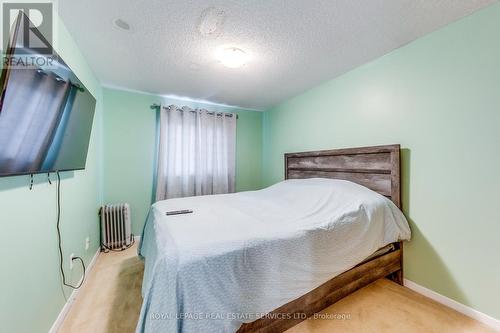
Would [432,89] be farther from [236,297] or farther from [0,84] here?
[0,84]

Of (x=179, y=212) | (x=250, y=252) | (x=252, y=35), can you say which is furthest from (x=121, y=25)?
(x=250, y=252)

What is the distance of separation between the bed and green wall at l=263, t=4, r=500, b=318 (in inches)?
6.8

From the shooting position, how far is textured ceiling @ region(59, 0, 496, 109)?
1.43 m

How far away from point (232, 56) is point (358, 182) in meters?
1.92

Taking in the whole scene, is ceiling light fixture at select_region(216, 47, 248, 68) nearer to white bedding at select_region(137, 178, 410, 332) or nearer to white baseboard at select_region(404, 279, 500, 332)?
white bedding at select_region(137, 178, 410, 332)

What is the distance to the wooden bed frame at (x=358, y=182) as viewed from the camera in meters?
Answer: 1.31

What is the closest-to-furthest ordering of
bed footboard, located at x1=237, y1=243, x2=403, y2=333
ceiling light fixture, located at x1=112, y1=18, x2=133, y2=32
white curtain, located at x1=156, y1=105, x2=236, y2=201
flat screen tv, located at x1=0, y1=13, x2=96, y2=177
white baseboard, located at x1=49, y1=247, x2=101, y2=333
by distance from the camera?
flat screen tv, located at x1=0, y1=13, x2=96, y2=177, bed footboard, located at x1=237, y1=243, x2=403, y2=333, white baseboard, located at x1=49, y1=247, x2=101, y2=333, ceiling light fixture, located at x1=112, y1=18, x2=133, y2=32, white curtain, located at x1=156, y1=105, x2=236, y2=201

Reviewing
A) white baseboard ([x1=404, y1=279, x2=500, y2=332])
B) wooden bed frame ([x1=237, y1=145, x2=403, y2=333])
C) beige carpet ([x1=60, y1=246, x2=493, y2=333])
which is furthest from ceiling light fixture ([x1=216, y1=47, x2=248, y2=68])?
white baseboard ([x1=404, y1=279, x2=500, y2=332])

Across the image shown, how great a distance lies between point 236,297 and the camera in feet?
3.60

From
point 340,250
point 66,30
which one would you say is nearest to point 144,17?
point 66,30

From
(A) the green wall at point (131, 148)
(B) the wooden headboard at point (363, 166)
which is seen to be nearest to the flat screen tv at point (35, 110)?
(A) the green wall at point (131, 148)

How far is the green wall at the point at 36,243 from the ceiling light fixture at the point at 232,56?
4.19 ft

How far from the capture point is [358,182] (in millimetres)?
2246

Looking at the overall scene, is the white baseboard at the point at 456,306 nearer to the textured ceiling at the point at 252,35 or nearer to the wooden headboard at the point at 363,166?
the wooden headboard at the point at 363,166
